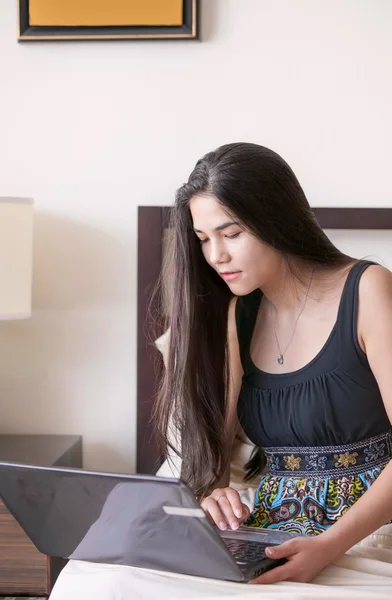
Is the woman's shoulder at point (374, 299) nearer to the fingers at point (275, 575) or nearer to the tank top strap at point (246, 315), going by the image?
the tank top strap at point (246, 315)

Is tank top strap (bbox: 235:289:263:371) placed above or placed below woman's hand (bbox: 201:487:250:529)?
above

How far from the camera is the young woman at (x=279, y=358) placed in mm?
1383

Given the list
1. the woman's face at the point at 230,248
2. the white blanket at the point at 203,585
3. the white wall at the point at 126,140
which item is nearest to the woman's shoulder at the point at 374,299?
the woman's face at the point at 230,248

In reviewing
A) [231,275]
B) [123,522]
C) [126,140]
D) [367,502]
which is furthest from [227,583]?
[126,140]

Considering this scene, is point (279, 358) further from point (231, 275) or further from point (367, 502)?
point (367, 502)

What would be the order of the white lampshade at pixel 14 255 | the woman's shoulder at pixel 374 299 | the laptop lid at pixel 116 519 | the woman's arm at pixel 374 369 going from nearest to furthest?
the laptop lid at pixel 116 519, the woman's arm at pixel 374 369, the woman's shoulder at pixel 374 299, the white lampshade at pixel 14 255

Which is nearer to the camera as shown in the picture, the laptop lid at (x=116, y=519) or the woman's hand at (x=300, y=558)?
the laptop lid at (x=116, y=519)

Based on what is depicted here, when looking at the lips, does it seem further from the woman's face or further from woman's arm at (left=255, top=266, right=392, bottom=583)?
→ woman's arm at (left=255, top=266, right=392, bottom=583)

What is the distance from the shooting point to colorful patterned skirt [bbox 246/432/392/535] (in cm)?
140

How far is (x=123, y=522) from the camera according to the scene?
42.1 inches

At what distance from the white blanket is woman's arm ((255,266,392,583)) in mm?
25

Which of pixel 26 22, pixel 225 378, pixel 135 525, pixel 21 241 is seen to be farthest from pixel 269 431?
pixel 26 22

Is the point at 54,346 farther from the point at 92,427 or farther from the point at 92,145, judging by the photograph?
the point at 92,145

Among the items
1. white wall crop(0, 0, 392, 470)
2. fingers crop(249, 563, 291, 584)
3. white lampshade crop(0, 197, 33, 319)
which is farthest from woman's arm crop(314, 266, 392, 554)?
white lampshade crop(0, 197, 33, 319)
